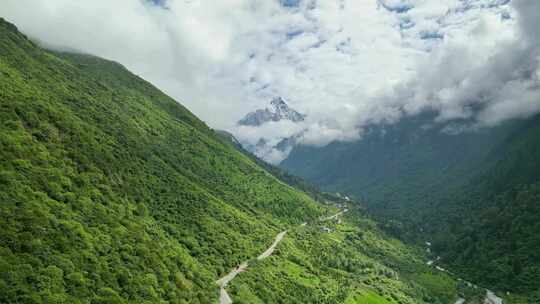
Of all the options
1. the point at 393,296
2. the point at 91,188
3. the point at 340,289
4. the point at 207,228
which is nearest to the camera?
the point at 91,188

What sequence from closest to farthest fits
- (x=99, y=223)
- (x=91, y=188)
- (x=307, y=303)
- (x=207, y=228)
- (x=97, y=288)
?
1. (x=97, y=288)
2. (x=99, y=223)
3. (x=91, y=188)
4. (x=307, y=303)
5. (x=207, y=228)

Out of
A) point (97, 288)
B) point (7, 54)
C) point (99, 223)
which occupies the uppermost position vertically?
point (7, 54)

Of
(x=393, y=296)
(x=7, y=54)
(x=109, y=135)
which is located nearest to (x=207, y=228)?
(x=109, y=135)

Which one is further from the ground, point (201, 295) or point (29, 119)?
point (29, 119)

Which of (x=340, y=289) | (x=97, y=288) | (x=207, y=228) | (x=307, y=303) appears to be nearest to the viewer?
(x=97, y=288)

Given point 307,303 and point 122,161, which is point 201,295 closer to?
point 307,303

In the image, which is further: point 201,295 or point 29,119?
point 29,119

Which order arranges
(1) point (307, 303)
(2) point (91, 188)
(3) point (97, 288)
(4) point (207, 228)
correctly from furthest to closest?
(4) point (207, 228) → (1) point (307, 303) → (2) point (91, 188) → (3) point (97, 288)

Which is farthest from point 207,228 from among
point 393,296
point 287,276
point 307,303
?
point 393,296

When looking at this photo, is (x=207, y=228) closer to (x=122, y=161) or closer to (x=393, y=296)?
(x=122, y=161)
